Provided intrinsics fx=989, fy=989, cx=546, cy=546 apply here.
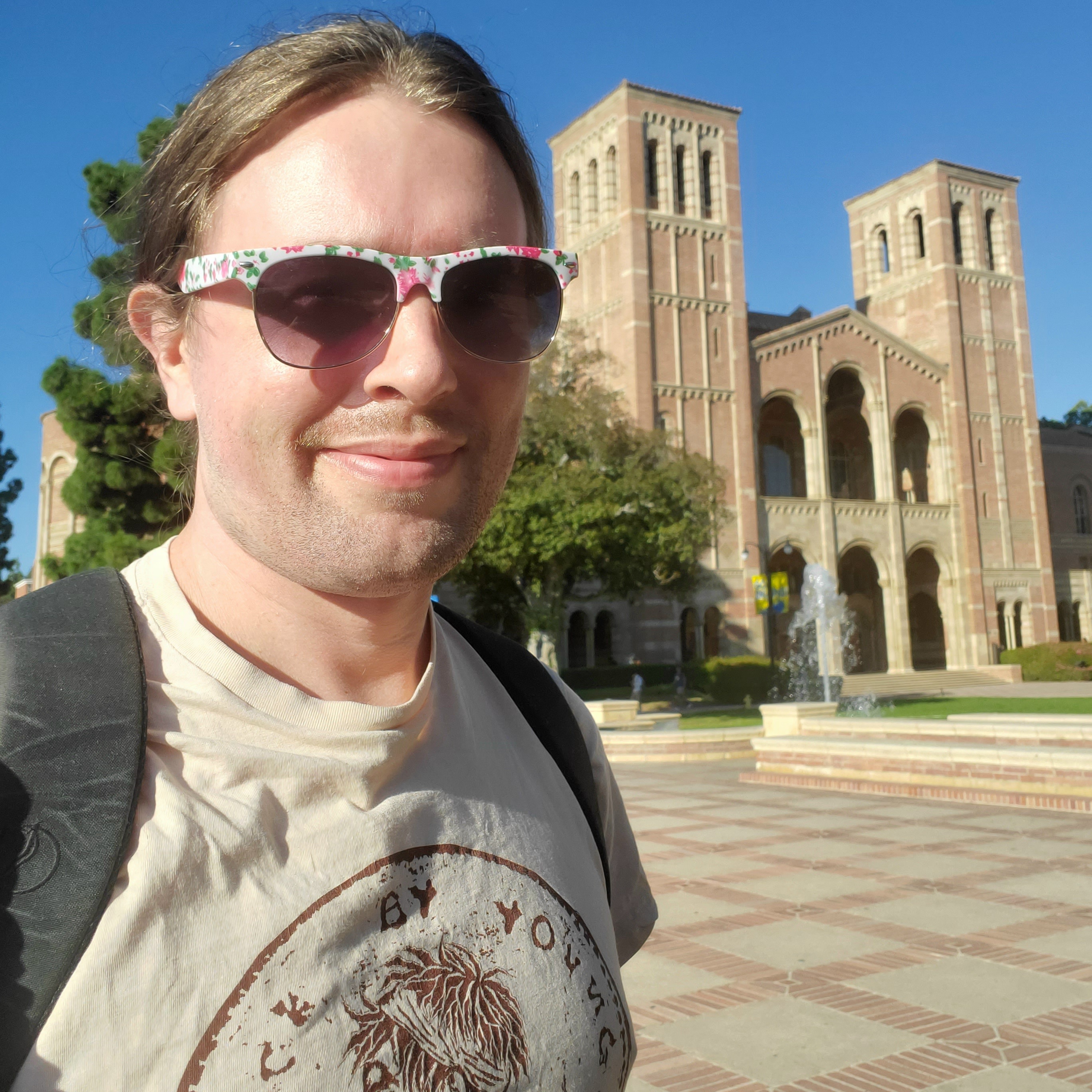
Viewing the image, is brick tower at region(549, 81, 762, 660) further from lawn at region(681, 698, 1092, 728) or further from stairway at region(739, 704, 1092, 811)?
stairway at region(739, 704, 1092, 811)

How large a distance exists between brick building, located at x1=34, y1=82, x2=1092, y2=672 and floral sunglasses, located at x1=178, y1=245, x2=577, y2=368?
2783 centimetres

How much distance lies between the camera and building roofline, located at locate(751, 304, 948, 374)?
3884 cm

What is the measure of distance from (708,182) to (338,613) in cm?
4036

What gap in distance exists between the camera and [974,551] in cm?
4156

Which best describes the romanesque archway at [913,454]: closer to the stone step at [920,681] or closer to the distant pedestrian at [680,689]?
the stone step at [920,681]

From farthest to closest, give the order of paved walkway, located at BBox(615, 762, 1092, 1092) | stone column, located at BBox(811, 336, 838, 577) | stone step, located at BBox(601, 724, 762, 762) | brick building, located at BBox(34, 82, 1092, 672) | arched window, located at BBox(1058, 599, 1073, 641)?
1. arched window, located at BBox(1058, 599, 1073, 641)
2. stone column, located at BBox(811, 336, 838, 577)
3. brick building, located at BBox(34, 82, 1092, 672)
4. stone step, located at BBox(601, 724, 762, 762)
5. paved walkway, located at BBox(615, 762, 1092, 1092)

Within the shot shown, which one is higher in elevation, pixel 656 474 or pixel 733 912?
pixel 656 474

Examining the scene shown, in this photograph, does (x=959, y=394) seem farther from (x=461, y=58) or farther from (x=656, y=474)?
(x=461, y=58)

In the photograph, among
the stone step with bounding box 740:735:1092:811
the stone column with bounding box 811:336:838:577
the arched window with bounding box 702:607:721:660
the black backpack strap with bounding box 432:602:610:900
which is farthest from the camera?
the stone column with bounding box 811:336:838:577

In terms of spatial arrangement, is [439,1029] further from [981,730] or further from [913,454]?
[913,454]

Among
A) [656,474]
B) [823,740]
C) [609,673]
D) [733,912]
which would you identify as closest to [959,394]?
[609,673]

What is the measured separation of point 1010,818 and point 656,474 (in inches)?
528

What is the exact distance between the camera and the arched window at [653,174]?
3688 cm

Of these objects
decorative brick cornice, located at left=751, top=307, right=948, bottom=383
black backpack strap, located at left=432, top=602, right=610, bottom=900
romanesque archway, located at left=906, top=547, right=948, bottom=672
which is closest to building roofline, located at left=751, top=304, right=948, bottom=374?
decorative brick cornice, located at left=751, top=307, right=948, bottom=383
